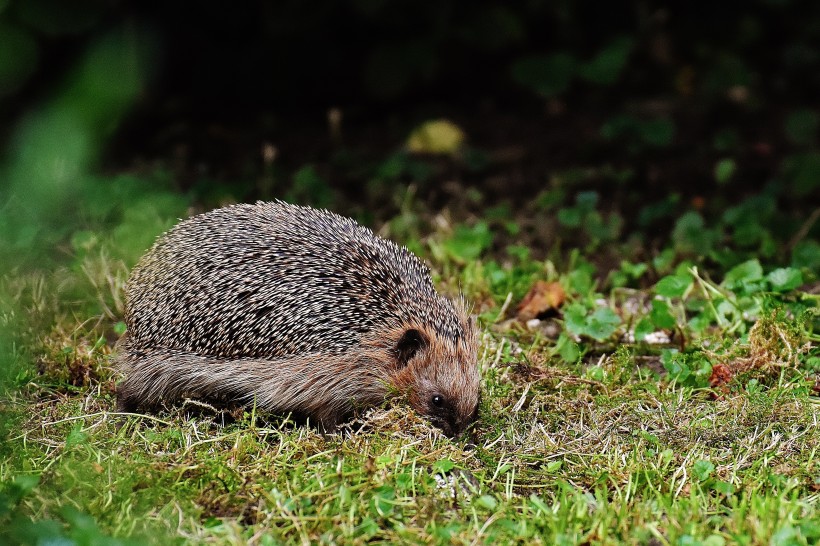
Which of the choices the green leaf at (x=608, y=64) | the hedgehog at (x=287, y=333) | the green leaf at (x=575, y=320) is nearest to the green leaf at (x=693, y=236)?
the green leaf at (x=575, y=320)

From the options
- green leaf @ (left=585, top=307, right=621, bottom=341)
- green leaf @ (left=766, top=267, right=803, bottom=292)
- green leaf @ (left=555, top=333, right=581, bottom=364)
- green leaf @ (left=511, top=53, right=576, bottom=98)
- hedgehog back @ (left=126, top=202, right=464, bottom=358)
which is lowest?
green leaf @ (left=555, top=333, right=581, bottom=364)

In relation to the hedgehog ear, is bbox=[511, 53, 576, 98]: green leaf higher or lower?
higher

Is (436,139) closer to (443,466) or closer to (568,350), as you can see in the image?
(568,350)

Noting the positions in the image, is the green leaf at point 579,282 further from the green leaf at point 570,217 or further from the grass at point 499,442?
the green leaf at point 570,217

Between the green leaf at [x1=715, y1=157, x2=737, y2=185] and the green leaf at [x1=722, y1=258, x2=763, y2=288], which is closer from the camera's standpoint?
the green leaf at [x1=722, y1=258, x2=763, y2=288]

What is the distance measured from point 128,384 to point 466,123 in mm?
4304

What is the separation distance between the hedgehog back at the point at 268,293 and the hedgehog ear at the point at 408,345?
118mm

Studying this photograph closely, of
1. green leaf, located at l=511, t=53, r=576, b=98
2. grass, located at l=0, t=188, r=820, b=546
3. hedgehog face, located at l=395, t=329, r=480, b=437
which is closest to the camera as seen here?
grass, located at l=0, t=188, r=820, b=546

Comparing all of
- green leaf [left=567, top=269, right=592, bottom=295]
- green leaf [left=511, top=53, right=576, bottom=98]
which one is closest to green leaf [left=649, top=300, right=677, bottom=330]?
green leaf [left=567, top=269, right=592, bottom=295]

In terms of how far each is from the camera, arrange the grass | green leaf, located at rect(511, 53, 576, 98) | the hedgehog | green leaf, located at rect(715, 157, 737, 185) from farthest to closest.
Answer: green leaf, located at rect(511, 53, 576, 98) < green leaf, located at rect(715, 157, 737, 185) < the hedgehog < the grass

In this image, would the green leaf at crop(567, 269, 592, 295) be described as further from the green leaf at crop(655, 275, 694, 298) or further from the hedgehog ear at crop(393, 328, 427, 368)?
the hedgehog ear at crop(393, 328, 427, 368)

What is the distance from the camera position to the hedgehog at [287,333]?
3.83 m

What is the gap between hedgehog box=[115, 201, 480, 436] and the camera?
3.83 meters

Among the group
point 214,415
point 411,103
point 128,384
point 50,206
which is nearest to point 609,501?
point 214,415
